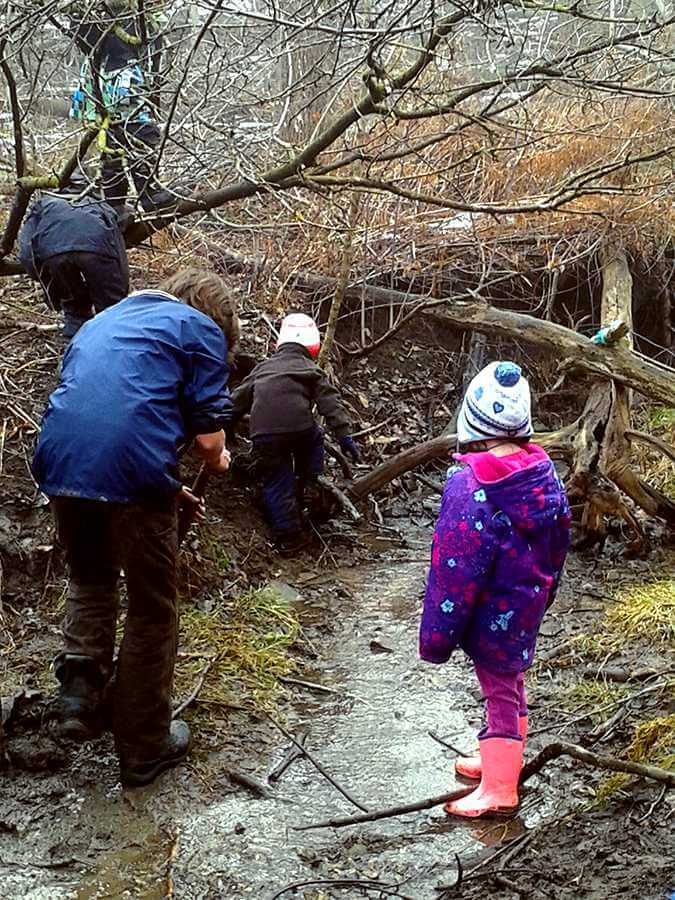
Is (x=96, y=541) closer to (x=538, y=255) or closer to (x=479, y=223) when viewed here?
(x=479, y=223)

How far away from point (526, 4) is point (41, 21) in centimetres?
199

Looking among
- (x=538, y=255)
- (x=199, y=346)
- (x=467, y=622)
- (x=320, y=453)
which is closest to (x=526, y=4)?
(x=199, y=346)

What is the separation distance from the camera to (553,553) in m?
3.69

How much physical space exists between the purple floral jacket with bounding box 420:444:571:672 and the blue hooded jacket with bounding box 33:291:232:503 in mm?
1052

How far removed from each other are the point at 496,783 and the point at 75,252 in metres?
3.70

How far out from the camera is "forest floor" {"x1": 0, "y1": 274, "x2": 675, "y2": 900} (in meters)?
3.19

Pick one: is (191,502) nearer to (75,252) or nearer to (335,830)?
(335,830)

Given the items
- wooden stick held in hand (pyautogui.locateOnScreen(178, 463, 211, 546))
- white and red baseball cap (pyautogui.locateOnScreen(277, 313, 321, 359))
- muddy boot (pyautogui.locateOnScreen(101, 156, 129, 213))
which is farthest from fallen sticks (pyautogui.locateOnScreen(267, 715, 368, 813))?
white and red baseball cap (pyautogui.locateOnScreen(277, 313, 321, 359))

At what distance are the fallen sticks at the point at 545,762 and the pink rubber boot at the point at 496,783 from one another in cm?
5

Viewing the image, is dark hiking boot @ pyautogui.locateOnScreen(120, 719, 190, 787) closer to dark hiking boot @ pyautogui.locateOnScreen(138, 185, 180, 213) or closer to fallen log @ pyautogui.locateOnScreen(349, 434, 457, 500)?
dark hiking boot @ pyautogui.locateOnScreen(138, 185, 180, 213)

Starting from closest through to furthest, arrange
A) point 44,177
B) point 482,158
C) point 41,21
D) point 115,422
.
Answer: point 115,422
point 41,21
point 44,177
point 482,158

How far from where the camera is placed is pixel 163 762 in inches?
153

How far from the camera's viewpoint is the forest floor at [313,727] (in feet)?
10.5

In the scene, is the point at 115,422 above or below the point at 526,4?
below
